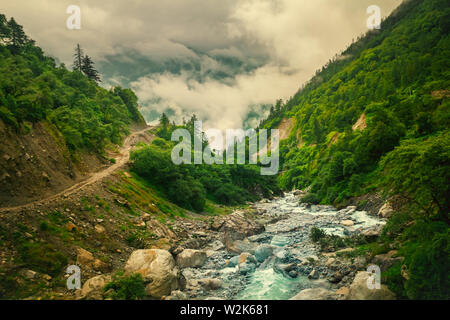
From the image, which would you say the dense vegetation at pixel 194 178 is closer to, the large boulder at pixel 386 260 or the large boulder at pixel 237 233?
the large boulder at pixel 237 233

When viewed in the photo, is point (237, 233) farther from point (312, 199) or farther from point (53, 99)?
point (53, 99)

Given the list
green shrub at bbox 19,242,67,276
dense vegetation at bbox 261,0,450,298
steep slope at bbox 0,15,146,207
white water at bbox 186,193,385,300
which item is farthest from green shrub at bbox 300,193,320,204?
green shrub at bbox 19,242,67,276

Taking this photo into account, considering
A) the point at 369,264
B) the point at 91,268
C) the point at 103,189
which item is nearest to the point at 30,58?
the point at 103,189

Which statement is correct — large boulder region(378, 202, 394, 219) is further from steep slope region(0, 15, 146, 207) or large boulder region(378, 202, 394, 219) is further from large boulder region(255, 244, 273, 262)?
steep slope region(0, 15, 146, 207)

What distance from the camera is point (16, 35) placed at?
212 ft

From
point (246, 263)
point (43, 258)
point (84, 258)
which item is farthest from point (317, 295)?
point (43, 258)

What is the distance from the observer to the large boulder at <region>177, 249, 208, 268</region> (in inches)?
750

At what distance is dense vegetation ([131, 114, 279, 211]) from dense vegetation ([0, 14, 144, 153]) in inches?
383

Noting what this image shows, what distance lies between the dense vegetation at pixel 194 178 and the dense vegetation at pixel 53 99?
973 cm

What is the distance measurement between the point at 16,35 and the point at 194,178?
69853 millimetres

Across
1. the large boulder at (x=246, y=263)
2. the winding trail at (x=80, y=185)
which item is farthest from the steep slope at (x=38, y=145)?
the large boulder at (x=246, y=263)

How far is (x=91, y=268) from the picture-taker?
15156 millimetres
